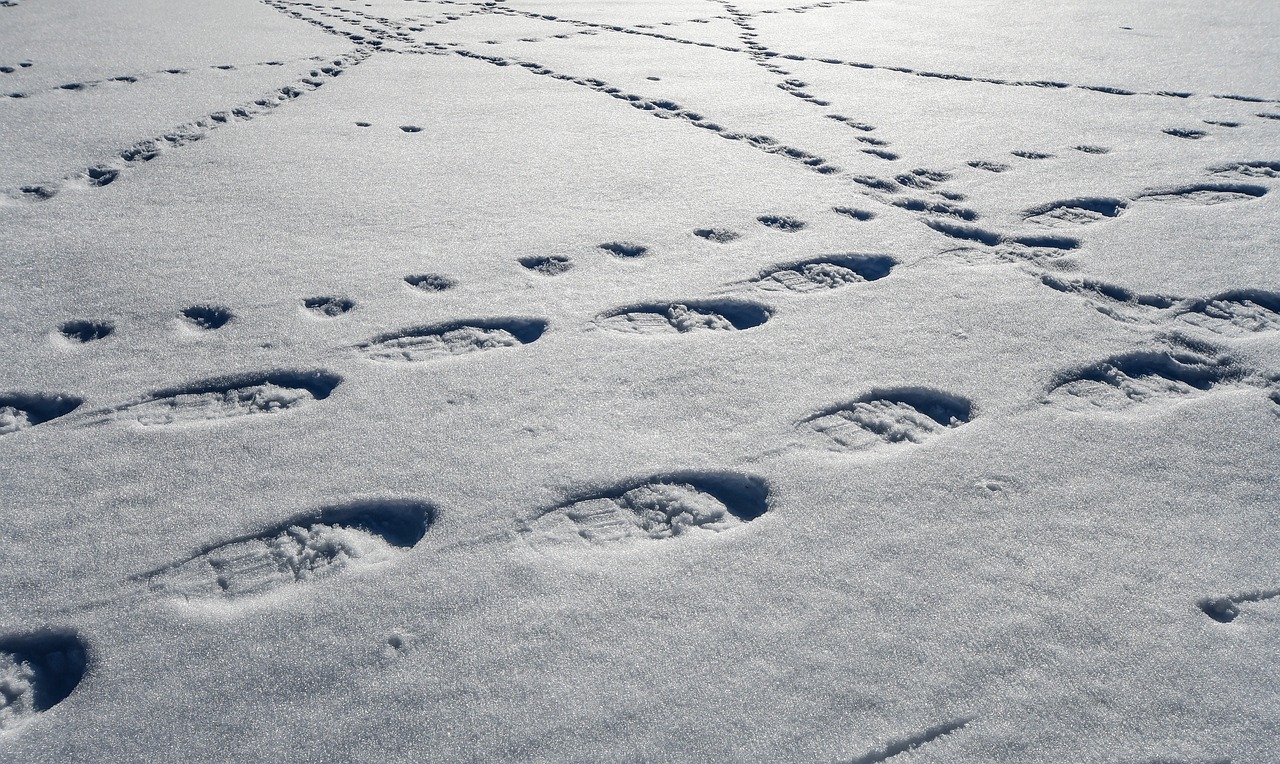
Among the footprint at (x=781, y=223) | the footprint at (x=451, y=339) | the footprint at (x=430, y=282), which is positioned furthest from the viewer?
the footprint at (x=781, y=223)

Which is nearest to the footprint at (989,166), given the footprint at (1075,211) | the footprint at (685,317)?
the footprint at (1075,211)

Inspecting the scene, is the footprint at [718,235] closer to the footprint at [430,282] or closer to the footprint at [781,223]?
the footprint at [781,223]

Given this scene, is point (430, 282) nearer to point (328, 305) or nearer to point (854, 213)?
point (328, 305)

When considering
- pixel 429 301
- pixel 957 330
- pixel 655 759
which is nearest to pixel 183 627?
pixel 655 759

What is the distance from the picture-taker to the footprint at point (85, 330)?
158 cm

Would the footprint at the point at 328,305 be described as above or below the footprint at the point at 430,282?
below

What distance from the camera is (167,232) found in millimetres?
2031

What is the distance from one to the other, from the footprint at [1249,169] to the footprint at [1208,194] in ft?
0.39

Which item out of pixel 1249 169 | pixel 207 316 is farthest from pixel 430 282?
pixel 1249 169

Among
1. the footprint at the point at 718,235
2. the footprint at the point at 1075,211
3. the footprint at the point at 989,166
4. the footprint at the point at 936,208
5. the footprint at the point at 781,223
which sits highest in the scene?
the footprint at the point at 989,166

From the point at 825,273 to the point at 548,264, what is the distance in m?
0.65

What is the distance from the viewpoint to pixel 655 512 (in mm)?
1136

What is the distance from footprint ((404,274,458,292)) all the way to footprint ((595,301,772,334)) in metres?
0.39

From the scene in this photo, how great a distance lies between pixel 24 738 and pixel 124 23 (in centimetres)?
525
